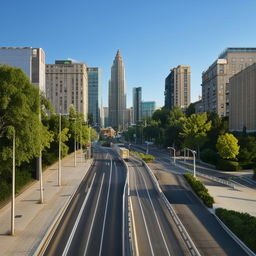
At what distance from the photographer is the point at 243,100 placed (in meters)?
77.0

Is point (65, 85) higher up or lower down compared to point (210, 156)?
higher up

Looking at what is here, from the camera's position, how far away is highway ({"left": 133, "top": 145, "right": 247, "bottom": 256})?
60.0 ft

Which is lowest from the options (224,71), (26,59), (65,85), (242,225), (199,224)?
(199,224)

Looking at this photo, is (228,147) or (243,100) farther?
(243,100)

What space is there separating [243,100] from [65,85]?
96.4 metres

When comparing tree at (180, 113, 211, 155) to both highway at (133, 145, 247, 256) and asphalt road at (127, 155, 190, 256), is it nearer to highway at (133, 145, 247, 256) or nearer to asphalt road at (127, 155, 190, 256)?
highway at (133, 145, 247, 256)

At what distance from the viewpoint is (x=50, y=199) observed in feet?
98.3

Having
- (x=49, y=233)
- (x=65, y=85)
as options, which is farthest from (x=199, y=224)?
(x=65, y=85)

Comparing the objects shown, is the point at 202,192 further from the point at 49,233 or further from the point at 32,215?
the point at 32,215

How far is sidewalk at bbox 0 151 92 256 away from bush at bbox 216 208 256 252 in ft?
49.2

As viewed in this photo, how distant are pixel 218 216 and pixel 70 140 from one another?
181ft

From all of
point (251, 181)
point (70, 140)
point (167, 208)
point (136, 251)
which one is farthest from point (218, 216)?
point (70, 140)

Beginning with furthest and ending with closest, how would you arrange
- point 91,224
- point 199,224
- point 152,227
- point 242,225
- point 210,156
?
point 210,156
point 199,224
point 91,224
point 152,227
point 242,225

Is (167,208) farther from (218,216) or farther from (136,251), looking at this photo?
(136,251)
